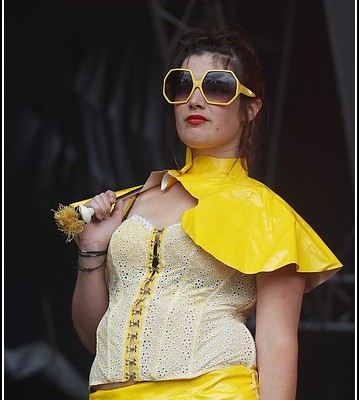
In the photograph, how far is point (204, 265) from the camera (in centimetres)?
272

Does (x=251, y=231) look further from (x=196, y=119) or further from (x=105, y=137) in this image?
(x=105, y=137)

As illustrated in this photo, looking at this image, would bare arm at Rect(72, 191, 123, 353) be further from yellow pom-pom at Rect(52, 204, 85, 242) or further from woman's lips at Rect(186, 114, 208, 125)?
woman's lips at Rect(186, 114, 208, 125)

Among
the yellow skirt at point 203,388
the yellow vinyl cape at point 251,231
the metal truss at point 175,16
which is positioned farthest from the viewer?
the metal truss at point 175,16

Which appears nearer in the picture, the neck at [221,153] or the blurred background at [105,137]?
the neck at [221,153]

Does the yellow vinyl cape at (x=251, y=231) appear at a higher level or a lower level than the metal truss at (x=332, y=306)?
higher

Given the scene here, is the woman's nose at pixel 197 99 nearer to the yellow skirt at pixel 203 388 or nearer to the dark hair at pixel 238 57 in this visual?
the dark hair at pixel 238 57

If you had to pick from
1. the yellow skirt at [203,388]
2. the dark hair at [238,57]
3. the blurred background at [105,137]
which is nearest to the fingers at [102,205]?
the dark hair at [238,57]

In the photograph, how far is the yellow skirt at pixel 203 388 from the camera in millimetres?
2584

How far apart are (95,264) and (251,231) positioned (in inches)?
16.6

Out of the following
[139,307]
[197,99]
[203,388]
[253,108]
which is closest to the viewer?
[203,388]

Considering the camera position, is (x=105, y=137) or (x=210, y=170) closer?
(x=210, y=170)

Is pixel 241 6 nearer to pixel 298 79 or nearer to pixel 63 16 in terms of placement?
pixel 298 79

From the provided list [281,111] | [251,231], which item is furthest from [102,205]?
[281,111]

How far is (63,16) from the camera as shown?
18.9 feet
